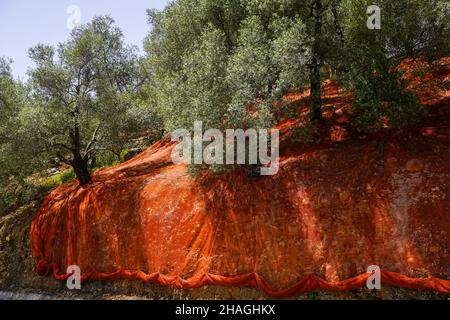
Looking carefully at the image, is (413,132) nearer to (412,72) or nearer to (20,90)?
(412,72)

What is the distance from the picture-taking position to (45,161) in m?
22.3

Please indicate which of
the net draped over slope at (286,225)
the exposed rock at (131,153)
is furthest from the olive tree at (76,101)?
the exposed rock at (131,153)

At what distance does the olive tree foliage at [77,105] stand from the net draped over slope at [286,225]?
364 cm

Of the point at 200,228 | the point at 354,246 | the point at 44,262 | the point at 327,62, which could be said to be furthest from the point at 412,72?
the point at 44,262

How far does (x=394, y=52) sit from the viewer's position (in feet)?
56.1

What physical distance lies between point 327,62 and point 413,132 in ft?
17.5

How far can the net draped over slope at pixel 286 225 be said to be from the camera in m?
14.3

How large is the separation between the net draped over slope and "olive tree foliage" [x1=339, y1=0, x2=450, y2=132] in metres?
1.69

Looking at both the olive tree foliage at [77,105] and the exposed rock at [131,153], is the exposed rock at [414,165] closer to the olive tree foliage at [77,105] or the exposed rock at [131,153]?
the olive tree foliage at [77,105]

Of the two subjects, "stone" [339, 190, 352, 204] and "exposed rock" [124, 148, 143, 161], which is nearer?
"stone" [339, 190, 352, 204]

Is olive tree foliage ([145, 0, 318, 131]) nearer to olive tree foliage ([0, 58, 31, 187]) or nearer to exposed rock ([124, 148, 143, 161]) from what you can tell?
olive tree foliage ([0, 58, 31, 187])

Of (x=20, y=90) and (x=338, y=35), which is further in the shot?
(x=20, y=90)

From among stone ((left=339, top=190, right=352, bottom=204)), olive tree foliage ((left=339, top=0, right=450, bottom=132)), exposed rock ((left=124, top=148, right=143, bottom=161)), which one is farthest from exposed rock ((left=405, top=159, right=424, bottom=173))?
exposed rock ((left=124, top=148, right=143, bottom=161))

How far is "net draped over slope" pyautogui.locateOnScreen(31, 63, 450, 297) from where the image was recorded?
47.0 ft
